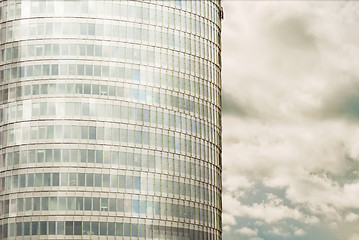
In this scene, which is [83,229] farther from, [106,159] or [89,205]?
[106,159]

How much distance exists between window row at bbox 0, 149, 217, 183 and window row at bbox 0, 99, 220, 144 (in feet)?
20.1

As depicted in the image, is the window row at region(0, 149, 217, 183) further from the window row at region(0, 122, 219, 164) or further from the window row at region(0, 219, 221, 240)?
the window row at region(0, 219, 221, 240)

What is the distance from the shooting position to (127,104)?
152 meters

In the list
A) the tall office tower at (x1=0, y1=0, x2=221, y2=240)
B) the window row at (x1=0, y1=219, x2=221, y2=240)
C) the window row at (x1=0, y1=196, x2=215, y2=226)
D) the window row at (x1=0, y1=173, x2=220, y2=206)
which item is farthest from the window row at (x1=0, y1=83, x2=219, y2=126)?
the window row at (x1=0, y1=219, x2=221, y2=240)

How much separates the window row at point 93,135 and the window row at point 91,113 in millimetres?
1387

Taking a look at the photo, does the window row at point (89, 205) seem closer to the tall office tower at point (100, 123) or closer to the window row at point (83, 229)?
the tall office tower at point (100, 123)

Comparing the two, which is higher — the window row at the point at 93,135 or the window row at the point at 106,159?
the window row at the point at 93,135

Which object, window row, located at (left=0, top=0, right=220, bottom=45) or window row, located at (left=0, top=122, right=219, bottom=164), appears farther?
window row, located at (left=0, top=0, right=220, bottom=45)

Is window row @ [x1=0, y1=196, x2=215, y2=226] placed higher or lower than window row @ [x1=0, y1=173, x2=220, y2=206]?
lower

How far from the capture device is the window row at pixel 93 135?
146875mm

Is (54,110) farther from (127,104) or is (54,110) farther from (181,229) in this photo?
(181,229)

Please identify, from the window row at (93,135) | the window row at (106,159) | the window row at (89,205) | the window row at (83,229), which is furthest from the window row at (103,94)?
the window row at (83,229)

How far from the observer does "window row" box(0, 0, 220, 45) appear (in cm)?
15238

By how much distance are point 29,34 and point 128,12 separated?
64.7 ft
